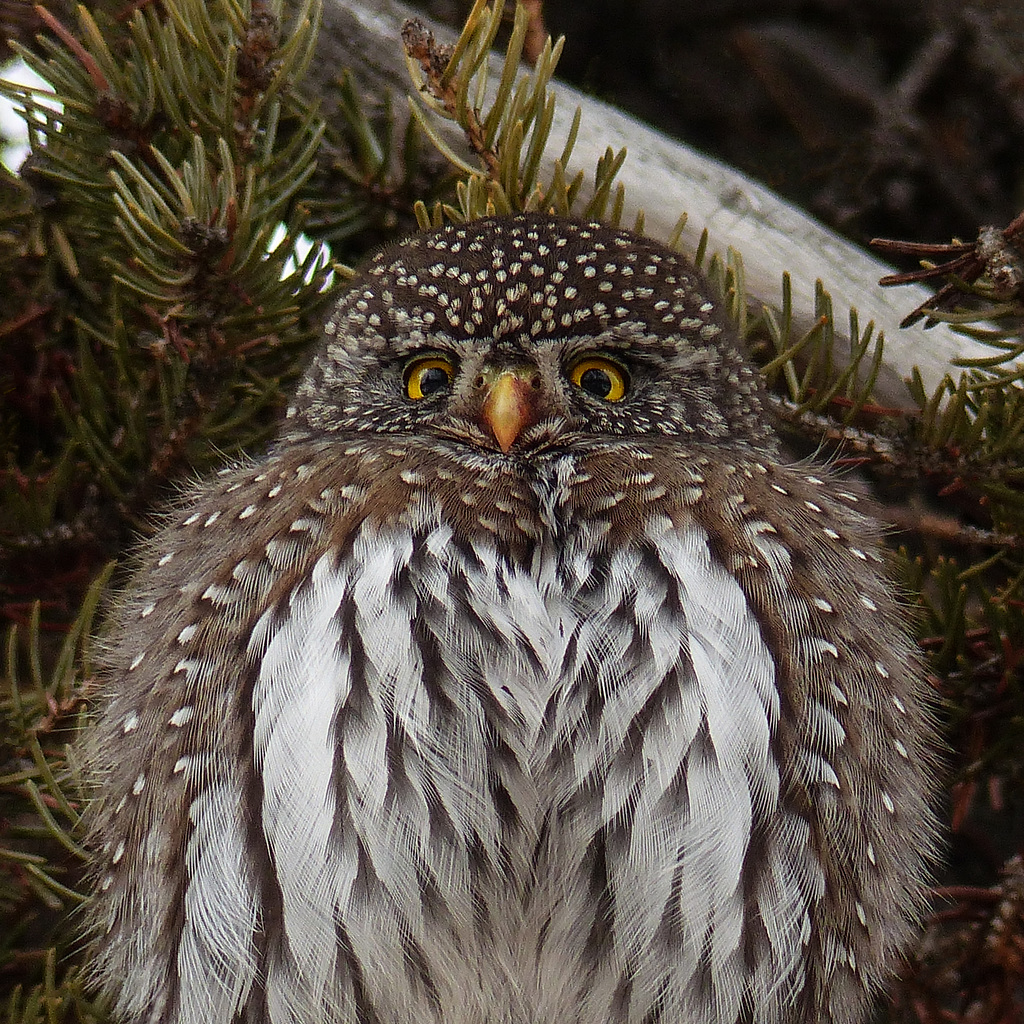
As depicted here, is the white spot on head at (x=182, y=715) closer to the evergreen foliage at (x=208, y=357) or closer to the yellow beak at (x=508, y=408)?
the evergreen foliage at (x=208, y=357)

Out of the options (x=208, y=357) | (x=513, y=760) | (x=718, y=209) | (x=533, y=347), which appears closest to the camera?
(x=513, y=760)

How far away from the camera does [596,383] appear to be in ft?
8.46

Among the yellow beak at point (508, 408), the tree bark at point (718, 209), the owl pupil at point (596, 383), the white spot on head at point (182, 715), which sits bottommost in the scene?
the white spot on head at point (182, 715)

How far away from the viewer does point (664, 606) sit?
2.22 meters

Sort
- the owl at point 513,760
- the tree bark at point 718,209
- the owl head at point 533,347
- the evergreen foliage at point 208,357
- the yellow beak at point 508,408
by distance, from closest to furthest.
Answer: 1. the owl at point 513,760
2. the evergreen foliage at point 208,357
3. the yellow beak at point 508,408
4. the owl head at point 533,347
5. the tree bark at point 718,209

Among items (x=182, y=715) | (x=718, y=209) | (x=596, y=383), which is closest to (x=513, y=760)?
(x=182, y=715)

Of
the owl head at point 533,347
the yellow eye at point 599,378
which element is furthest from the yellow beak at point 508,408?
the yellow eye at point 599,378

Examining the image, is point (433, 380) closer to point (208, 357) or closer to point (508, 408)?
point (508, 408)

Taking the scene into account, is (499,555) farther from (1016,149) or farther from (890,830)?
(1016,149)

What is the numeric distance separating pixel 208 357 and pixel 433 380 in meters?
0.46

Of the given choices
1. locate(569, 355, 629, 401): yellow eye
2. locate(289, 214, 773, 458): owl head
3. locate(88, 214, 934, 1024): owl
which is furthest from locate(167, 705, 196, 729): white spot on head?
locate(569, 355, 629, 401): yellow eye

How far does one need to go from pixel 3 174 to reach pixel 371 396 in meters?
0.83

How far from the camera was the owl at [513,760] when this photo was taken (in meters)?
2.12

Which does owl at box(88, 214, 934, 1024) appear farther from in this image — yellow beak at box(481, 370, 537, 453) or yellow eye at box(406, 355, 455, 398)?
yellow eye at box(406, 355, 455, 398)
